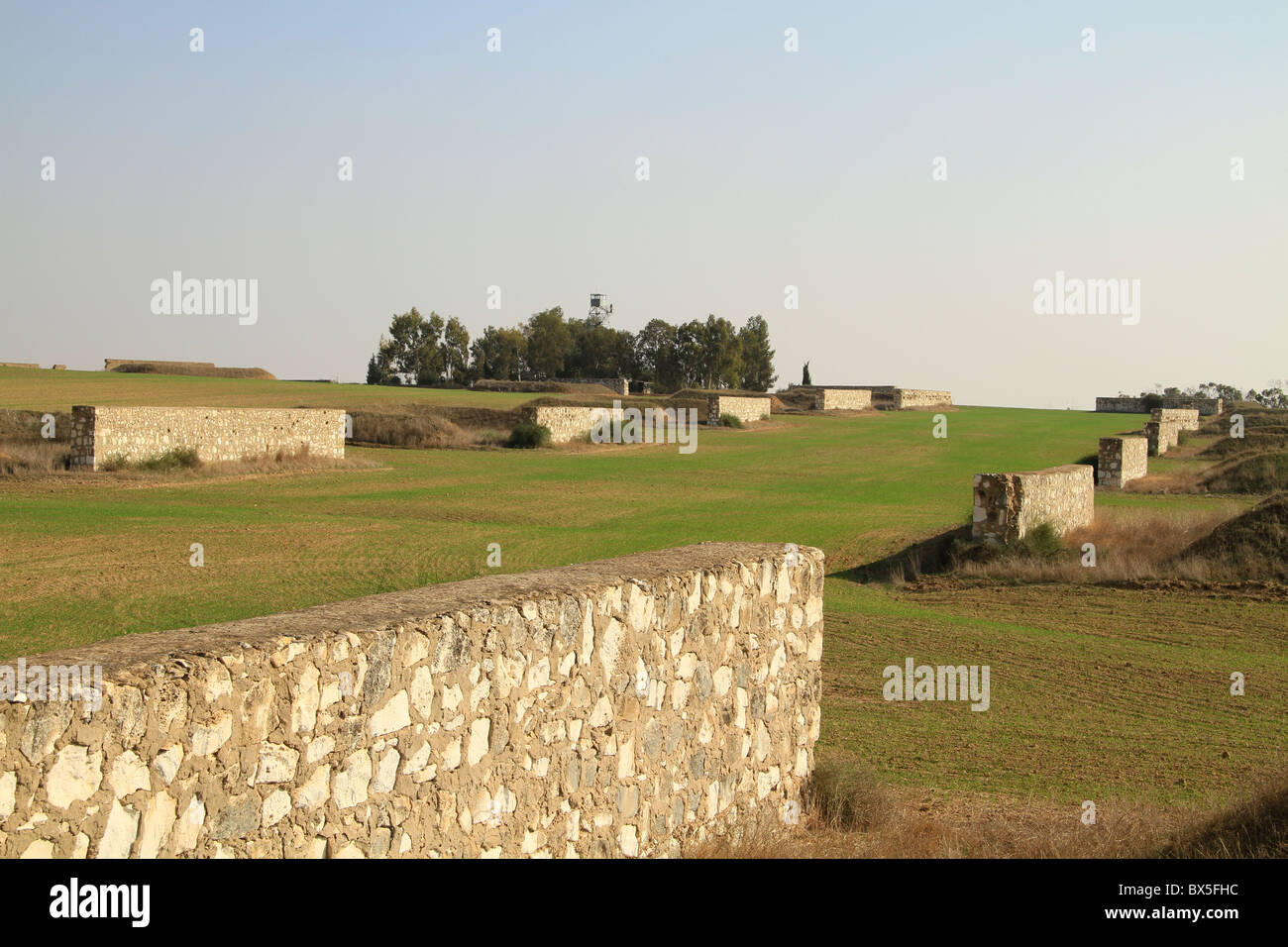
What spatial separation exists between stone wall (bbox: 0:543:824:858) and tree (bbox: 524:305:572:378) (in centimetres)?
11416

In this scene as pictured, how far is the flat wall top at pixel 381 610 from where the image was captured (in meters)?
4.19

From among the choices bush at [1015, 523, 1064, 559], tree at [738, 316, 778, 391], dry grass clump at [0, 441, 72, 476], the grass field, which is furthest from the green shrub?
tree at [738, 316, 778, 391]

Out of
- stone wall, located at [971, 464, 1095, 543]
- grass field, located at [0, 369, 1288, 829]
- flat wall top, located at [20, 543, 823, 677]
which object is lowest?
grass field, located at [0, 369, 1288, 829]

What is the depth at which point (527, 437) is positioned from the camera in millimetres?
50156

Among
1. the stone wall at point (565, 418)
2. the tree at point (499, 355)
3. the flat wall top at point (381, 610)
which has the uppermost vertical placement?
the tree at point (499, 355)

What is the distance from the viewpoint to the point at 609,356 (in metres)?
123

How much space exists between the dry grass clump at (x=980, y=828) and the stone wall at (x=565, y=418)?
4372 centimetres

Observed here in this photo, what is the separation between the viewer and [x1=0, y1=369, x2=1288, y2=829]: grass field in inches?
401

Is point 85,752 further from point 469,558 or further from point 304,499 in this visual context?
point 304,499

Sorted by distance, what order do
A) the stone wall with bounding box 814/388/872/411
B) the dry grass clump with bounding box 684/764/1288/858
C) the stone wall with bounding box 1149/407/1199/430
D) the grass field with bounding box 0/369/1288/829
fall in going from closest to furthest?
1. the dry grass clump with bounding box 684/764/1288/858
2. the grass field with bounding box 0/369/1288/829
3. the stone wall with bounding box 1149/407/1199/430
4. the stone wall with bounding box 814/388/872/411

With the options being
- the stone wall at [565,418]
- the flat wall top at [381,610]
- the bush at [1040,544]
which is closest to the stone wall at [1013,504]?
the bush at [1040,544]

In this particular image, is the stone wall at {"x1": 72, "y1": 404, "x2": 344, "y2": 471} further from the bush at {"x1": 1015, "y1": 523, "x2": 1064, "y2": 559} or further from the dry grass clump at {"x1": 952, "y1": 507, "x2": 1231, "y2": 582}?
the bush at {"x1": 1015, "y1": 523, "x2": 1064, "y2": 559}

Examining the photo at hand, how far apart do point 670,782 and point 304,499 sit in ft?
83.7

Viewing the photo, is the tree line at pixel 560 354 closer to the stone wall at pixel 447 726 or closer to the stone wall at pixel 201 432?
the stone wall at pixel 201 432
